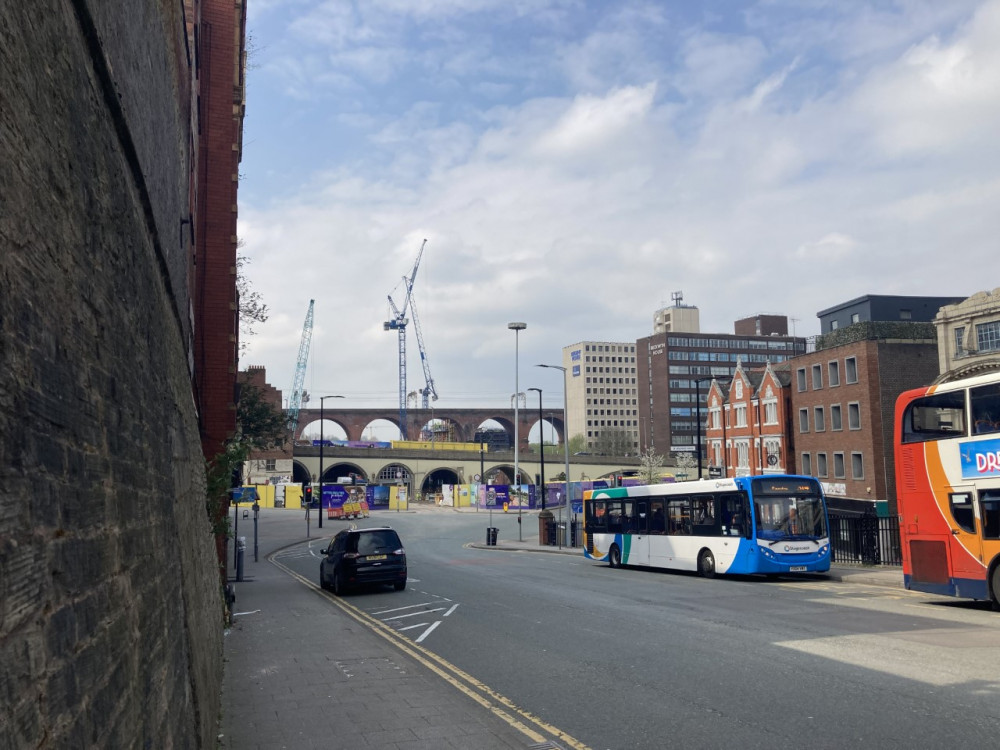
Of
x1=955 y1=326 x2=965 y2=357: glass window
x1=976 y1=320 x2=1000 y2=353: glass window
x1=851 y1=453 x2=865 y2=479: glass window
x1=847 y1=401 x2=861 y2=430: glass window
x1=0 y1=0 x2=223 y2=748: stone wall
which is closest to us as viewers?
x1=0 y1=0 x2=223 y2=748: stone wall

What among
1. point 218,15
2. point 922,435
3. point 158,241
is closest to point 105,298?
point 158,241

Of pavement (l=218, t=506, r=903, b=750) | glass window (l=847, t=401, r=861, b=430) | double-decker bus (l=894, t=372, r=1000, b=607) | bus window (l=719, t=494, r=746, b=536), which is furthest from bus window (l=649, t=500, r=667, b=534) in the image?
glass window (l=847, t=401, r=861, b=430)

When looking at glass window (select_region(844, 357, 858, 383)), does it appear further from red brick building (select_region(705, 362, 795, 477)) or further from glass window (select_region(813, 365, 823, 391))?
red brick building (select_region(705, 362, 795, 477))

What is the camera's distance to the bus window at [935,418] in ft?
52.3

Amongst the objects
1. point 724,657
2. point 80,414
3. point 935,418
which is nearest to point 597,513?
point 935,418

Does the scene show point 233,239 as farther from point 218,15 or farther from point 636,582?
point 636,582

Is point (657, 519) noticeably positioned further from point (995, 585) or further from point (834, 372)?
point (834, 372)

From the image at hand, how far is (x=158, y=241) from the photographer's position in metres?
6.75

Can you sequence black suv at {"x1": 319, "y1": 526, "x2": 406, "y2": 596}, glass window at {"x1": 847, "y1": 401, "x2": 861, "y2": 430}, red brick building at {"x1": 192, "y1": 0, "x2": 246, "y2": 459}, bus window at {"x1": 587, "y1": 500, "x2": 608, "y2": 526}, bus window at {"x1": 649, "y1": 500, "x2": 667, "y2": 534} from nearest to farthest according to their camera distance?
black suv at {"x1": 319, "y1": 526, "x2": 406, "y2": 596} → red brick building at {"x1": 192, "y1": 0, "x2": 246, "y2": 459} → bus window at {"x1": 649, "y1": 500, "x2": 667, "y2": 534} → bus window at {"x1": 587, "y1": 500, "x2": 608, "y2": 526} → glass window at {"x1": 847, "y1": 401, "x2": 861, "y2": 430}

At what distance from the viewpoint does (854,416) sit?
4775cm

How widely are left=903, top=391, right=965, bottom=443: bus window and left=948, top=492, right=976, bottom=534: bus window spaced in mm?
1184

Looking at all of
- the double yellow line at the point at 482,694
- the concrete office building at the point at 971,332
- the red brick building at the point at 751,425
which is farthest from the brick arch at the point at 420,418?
the double yellow line at the point at 482,694

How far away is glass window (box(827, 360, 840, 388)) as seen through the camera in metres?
49.5

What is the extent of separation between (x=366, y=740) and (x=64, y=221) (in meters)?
5.93
